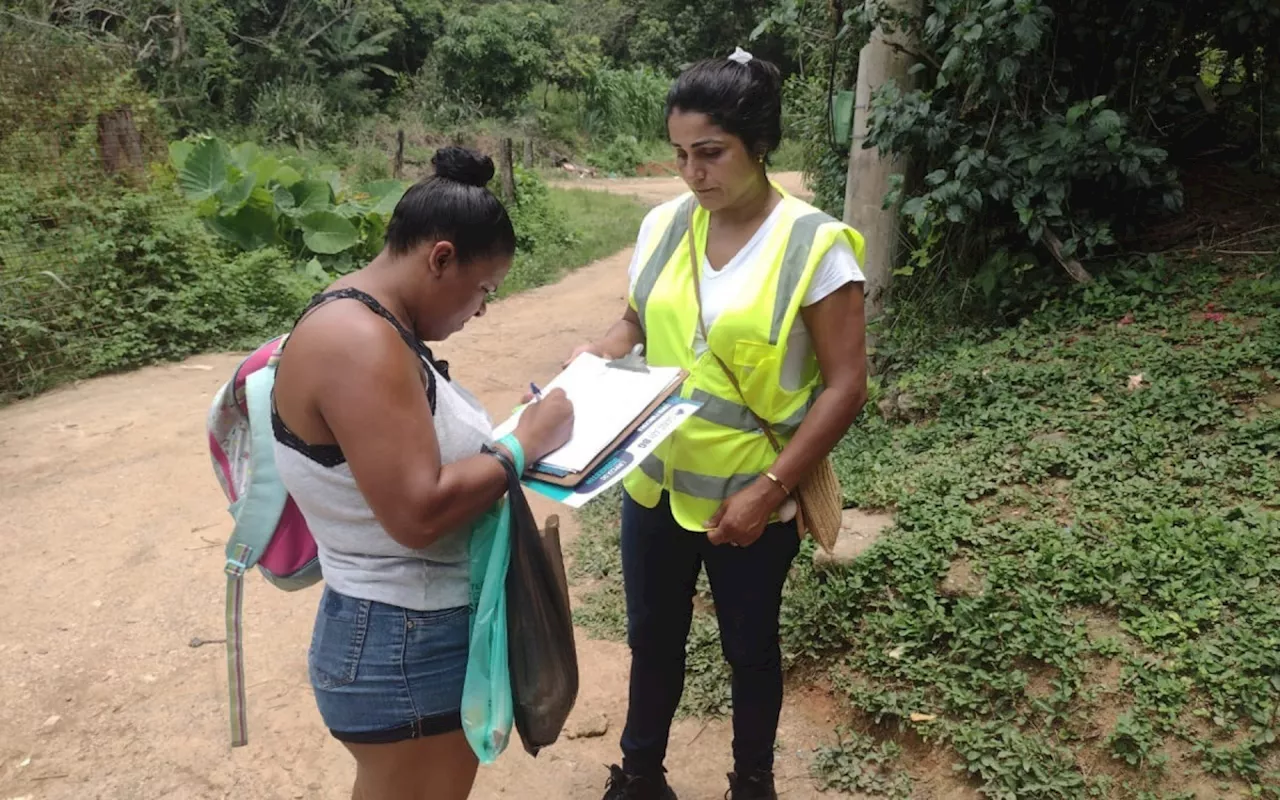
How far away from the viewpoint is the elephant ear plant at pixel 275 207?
8.45m

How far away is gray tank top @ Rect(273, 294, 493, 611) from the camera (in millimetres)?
1415

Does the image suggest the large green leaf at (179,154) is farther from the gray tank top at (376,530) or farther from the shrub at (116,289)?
the gray tank top at (376,530)

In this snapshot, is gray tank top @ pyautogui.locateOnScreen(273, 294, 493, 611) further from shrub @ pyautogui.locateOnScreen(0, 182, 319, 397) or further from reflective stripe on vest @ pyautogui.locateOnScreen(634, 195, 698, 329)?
shrub @ pyautogui.locateOnScreen(0, 182, 319, 397)

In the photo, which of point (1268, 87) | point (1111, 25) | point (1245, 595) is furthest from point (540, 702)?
point (1268, 87)

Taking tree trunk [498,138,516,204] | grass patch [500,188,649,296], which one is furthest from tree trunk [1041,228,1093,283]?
tree trunk [498,138,516,204]

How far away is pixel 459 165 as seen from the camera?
4.78 feet

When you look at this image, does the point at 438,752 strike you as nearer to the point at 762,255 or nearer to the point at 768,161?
the point at 762,255

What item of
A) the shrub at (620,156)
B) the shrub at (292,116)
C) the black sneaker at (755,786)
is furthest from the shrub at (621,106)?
the black sneaker at (755,786)

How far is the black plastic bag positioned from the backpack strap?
1.42ft

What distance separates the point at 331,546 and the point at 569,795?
1548 millimetres

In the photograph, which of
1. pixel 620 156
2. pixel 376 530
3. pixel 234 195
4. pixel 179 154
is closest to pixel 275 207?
pixel 234 195

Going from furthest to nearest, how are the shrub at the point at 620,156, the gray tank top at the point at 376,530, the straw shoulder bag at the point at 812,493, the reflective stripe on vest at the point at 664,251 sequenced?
the shrub at the point at 620,156, the reflective stripe on vest at the point at 664,251, the straw shoulder bag at the point at 812,493, the gray tank top at the point at 376,530

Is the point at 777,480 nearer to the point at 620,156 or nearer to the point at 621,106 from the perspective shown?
the point at 620,156

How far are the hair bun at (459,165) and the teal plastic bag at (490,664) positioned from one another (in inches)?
21.3
